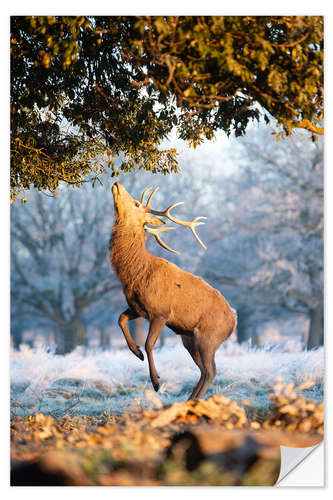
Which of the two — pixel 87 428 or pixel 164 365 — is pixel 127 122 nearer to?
pixel 87 428

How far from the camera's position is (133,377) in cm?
1009

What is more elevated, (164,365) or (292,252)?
(292,252)

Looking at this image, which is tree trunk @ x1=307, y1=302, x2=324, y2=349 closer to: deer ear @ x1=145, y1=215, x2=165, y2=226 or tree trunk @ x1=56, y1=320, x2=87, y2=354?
tree trunk @ x1=56, y1=320, x2=87, y2=354

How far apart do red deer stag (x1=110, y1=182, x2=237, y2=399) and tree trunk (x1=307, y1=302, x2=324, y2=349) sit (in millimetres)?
7331

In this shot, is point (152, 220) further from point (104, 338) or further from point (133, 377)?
point (104, 338)

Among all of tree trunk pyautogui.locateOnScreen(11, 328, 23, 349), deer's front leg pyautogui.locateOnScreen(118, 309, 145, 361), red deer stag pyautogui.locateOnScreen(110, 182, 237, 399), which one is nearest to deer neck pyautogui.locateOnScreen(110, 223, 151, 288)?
red deer stag pyautogui.locateOnScreen(110, 182, 237, 399)

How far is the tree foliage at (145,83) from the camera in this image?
4.34m

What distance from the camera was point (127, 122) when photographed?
5.86 meters

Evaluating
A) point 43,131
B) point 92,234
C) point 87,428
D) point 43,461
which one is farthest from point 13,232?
point 43,461

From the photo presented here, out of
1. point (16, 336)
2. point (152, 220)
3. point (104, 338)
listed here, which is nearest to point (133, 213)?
point (152, 220)

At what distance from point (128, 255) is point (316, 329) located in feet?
28.0

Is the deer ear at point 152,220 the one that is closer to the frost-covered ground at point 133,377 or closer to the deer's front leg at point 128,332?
the deer's front leg at point 128,332

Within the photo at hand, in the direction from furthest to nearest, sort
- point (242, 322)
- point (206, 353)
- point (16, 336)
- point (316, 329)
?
point (16, 336) → point (242, 322) → point (316, 329) → point (206, 353)
